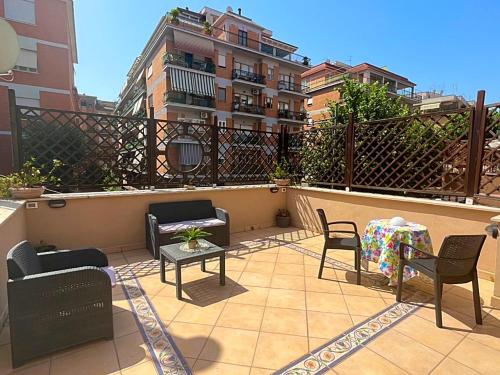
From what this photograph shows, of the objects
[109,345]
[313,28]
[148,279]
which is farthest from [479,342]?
[313,28]

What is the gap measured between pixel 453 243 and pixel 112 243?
4.84 meters

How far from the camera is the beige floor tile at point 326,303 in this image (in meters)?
2.79

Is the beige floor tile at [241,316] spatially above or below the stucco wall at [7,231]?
below

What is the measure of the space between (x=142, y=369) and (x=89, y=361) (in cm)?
46

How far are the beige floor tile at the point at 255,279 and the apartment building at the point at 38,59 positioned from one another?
46.2ft

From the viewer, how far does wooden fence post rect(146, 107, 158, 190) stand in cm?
489

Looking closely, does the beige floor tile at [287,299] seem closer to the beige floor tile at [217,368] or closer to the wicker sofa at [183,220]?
the beige floor tile at [217,368]

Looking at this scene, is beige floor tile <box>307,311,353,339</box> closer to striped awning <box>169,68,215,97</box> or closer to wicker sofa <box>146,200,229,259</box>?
wicker sofa <box>146,200,229,259</box>

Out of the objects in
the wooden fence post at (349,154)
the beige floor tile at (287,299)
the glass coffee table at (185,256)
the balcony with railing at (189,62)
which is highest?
the balcony with railing at (189,62)

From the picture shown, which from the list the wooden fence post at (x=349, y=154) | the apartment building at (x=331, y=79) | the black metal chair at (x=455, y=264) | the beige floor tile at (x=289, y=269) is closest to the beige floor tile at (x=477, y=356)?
the black metal chair at (x=455, y=264)

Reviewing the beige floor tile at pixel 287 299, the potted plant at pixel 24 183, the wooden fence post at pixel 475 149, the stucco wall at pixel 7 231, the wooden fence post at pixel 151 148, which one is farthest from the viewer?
the wooden fence post at pixel 151 148

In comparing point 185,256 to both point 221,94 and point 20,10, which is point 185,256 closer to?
point 20,10

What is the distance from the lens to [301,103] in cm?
2366

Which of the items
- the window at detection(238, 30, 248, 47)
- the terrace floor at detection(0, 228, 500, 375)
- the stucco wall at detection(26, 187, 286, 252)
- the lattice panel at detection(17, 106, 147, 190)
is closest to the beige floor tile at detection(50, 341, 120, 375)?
the terrace floor at detection(0, 228, 500, 375)
